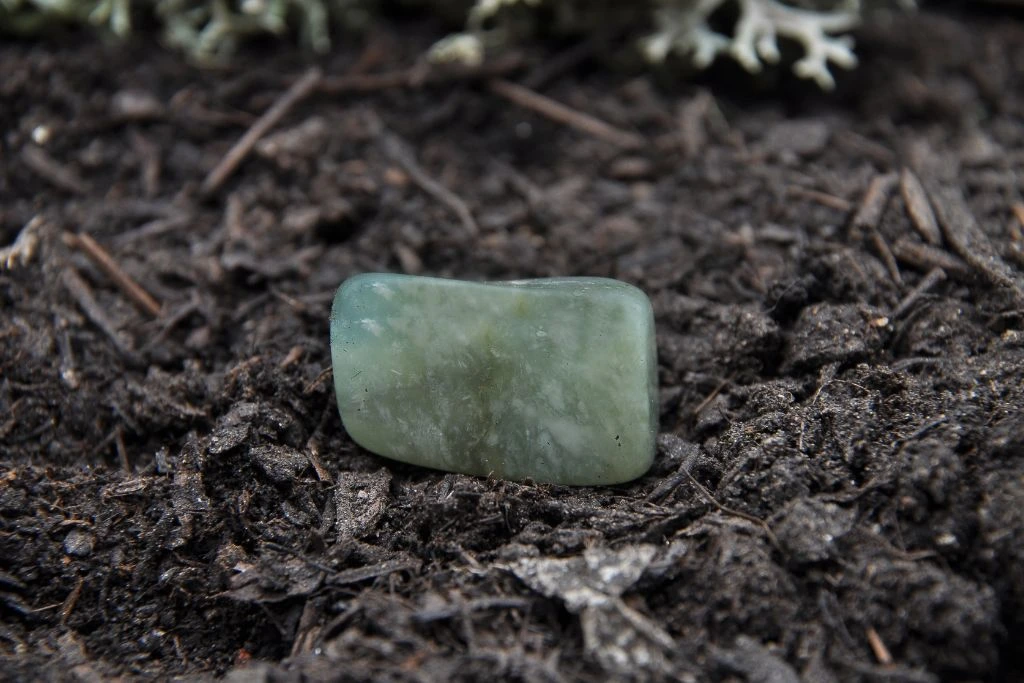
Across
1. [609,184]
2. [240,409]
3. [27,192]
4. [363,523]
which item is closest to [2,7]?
[27,192]

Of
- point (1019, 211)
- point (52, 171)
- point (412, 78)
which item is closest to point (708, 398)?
point (1019, 211)

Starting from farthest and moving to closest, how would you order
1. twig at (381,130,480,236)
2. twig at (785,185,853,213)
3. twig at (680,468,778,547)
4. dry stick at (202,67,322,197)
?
dry stick at (202,67,322,197) → twig at (381,130,480,236) → twig at (785,185,853,213) → twig at (680,468,778,547)

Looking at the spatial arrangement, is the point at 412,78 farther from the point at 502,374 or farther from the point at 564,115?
the point at 502,374

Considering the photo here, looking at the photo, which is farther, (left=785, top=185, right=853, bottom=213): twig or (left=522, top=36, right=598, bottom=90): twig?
(left=522, top=36, right=598, bottom=90): twig

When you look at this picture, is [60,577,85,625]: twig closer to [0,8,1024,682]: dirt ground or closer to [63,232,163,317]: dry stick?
[0,8,1024,682]: dirt ground

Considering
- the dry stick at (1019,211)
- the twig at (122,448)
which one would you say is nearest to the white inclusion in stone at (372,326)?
the twig at (122,448)

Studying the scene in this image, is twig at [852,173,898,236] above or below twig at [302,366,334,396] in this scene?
above

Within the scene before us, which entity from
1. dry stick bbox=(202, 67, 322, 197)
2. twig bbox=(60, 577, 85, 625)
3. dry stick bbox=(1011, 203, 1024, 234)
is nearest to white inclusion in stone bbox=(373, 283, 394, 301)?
twig bbox=(60, 577, 85, 625)

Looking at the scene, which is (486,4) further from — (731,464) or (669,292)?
(731,464)
